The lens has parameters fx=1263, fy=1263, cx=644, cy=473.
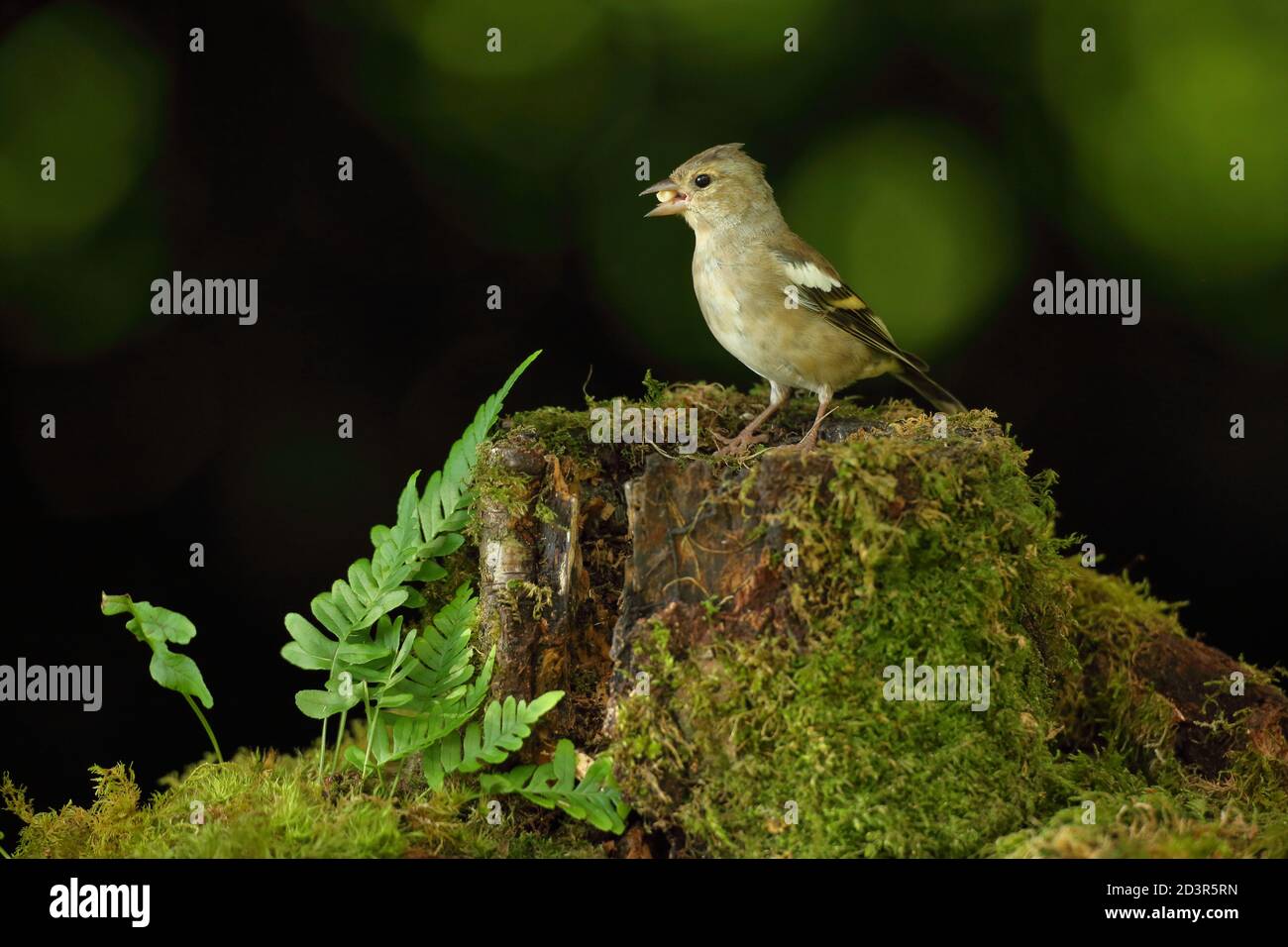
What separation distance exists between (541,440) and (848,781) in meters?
1.69

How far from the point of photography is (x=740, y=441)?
5.27 meters

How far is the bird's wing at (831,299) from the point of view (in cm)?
536

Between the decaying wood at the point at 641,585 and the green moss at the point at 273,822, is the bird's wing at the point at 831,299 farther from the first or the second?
the green moss at the point at 273,822

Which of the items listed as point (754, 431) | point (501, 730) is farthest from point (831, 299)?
point (501, 730)

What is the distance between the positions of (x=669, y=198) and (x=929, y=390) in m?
1.46

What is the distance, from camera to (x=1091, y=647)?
4.96m

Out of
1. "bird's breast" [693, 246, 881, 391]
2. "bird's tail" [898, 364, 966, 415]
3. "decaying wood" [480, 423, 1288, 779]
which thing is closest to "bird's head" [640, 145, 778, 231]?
"bird's breast" [693, 246, 881, 391]

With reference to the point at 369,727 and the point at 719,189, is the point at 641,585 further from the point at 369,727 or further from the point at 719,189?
the point at 719,189

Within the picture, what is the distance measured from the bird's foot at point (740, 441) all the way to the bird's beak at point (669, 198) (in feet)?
3.38

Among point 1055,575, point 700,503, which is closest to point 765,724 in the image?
point 700,503

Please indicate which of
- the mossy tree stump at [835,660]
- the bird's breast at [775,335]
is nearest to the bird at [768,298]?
the bird's breast at [775,335]

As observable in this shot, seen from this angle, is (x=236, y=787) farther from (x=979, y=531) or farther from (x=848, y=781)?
(x=979, y=531)

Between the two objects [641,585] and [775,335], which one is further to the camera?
[775,335]
